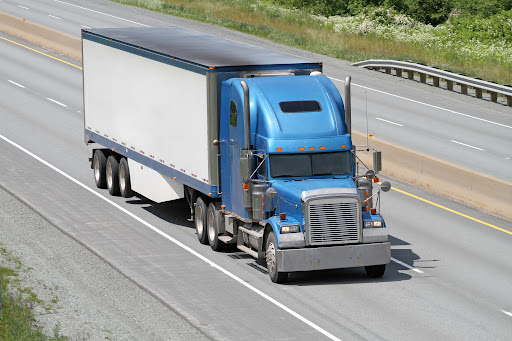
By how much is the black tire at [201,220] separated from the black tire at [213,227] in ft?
0.42

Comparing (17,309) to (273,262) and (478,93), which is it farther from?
(478,93)

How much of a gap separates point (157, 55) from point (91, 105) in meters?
5.19

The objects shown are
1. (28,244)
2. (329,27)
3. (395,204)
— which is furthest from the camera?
(329,27)

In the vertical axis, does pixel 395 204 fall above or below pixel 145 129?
below

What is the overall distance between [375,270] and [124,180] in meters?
9.02

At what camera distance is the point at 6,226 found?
72.0 ft

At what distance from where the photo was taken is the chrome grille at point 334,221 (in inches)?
719

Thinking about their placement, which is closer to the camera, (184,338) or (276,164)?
(184,338)

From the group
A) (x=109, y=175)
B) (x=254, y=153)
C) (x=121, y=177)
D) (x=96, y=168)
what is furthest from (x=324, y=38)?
(x=254, y=153)

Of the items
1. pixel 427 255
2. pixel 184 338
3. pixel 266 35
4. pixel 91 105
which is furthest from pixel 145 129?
pixel 266 35

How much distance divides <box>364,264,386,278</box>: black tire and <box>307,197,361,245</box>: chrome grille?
2.87 ft

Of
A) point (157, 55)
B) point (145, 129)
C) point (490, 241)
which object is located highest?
point (157, 55)

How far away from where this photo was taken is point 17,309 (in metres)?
15.7

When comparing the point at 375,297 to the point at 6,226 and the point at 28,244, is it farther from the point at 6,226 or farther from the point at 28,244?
the point at 6,226
